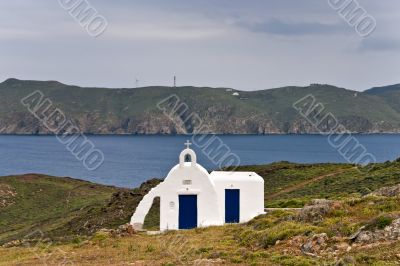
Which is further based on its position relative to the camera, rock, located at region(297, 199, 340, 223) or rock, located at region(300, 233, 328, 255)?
rock, located at region(297, 199, 340, 223)

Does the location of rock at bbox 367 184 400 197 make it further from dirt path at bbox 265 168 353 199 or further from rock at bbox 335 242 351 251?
dirt path at bbox 265 168 353 199

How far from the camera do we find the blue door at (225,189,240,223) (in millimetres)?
36562

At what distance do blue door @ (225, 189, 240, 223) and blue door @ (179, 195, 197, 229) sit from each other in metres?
2.97

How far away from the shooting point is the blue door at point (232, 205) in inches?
1439

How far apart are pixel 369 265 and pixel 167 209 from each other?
18167 millimetres

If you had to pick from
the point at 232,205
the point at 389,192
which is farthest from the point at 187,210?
the point at 389,192

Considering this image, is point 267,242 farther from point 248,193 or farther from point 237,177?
point 237,177

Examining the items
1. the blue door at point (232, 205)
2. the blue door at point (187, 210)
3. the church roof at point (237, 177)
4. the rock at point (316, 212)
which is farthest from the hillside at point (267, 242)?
the blue door at point (232, 205)

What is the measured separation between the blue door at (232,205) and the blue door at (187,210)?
297cm

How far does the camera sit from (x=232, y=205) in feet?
120

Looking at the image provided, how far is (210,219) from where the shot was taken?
34.3 meters

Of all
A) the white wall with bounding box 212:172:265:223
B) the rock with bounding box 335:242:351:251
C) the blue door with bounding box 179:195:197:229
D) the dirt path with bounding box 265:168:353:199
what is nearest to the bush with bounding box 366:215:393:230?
the rock with bounding box 335:242:351:251

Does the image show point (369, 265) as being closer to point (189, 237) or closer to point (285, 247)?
point (285, 247)

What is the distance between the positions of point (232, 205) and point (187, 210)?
358 cm
